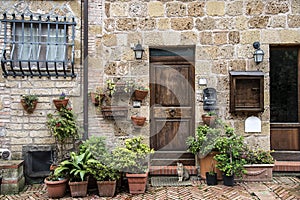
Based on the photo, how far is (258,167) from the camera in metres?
5.29

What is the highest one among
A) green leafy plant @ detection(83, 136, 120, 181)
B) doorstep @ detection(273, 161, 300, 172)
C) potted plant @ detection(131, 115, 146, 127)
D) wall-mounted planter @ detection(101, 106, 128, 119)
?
wall-mounted planter @ detection(101, 106, 128, 119)

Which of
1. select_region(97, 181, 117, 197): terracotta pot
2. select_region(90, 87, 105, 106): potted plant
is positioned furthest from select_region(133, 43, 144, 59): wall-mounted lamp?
select_region(97, 181, 117, 197): terracotta pot

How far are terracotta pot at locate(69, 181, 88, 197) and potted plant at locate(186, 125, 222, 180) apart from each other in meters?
1.92

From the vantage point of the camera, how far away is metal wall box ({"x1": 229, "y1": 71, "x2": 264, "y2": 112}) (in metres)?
5.40

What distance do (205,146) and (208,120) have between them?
49 cm

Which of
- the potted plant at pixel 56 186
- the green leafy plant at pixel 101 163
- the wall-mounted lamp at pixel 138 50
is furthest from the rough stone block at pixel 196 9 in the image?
the potted plant at pixel 56 186

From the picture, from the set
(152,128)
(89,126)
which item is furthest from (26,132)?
(152,128)

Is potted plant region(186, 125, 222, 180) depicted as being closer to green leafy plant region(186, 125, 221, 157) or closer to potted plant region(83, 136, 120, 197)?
green leafy plant region(186, 125, 221, 157)

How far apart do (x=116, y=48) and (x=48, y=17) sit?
1307 millimetres

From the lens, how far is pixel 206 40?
5605 millimetres

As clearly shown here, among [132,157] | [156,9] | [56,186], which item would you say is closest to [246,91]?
[156,9]

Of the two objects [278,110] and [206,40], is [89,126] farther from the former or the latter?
[278,110]

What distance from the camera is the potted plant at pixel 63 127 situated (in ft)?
17.4

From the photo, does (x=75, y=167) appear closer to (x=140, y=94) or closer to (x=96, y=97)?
(x=96, y=97)
